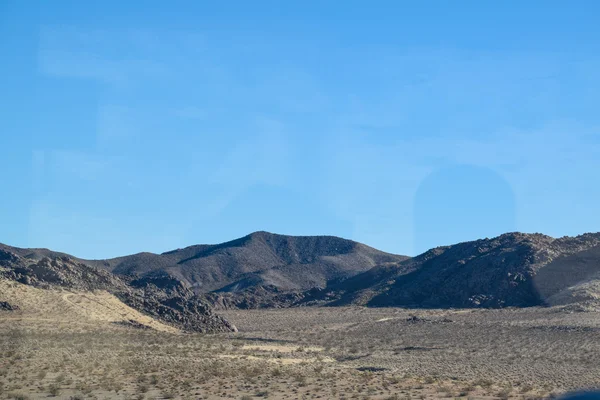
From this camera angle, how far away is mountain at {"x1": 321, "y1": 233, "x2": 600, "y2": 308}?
8600 cm

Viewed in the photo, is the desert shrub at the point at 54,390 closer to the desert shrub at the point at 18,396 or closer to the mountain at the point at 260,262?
the desert shrub at the point at 18,396

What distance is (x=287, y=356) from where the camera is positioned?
144 feet

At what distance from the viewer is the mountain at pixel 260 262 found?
498 ft

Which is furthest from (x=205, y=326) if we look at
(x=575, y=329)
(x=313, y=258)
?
(x=313, y=258)

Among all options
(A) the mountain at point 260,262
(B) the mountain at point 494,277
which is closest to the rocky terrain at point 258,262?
(A) the mountain at point 260,262

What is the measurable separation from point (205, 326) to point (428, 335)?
1832cm

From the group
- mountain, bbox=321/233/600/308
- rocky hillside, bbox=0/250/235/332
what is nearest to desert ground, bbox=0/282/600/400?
rocky hillside, bbox=0/250/235/332

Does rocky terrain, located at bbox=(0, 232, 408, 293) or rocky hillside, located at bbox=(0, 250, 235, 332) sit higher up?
rocky terrain, located at bbox=(0, 232, 408, 293)

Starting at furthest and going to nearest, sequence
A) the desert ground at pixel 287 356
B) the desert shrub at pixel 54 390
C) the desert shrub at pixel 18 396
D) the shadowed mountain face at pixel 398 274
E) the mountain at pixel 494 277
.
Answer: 1. the shadowed mountain face at pixel 398 274
2. the mountain at pixel 494 277
3. the desert ground at pixel 287 356
4. the desert shrub at pixel 54 390
5. the desert shrub at pixel 18 396

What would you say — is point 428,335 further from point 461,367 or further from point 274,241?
point 274,241

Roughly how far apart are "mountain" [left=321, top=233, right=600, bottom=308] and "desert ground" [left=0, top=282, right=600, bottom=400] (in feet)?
53.8

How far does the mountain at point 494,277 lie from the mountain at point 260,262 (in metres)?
30.5

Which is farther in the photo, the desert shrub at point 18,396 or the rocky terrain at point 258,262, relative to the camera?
the rocky terrain at point 258,262

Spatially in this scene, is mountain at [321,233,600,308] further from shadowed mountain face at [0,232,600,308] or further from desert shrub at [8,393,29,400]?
desert shrub at [8,393,29,400]
